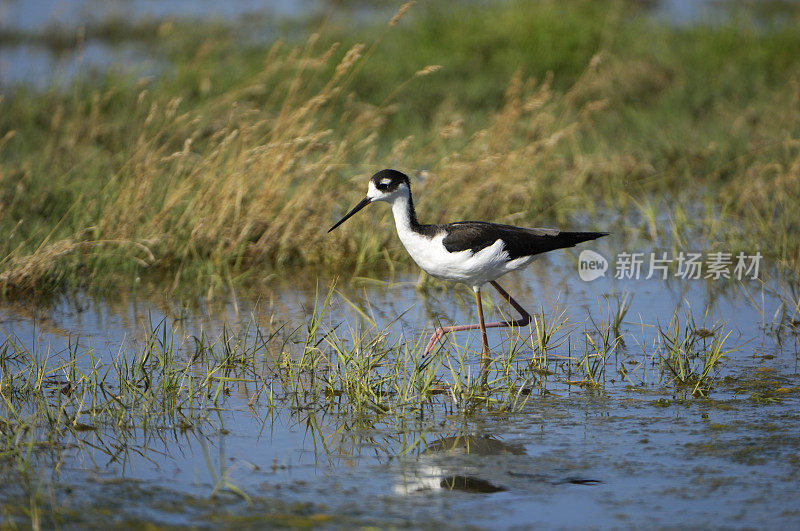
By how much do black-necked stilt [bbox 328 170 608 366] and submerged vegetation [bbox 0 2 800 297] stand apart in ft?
3.84

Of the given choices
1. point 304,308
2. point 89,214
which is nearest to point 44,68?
point 89,214

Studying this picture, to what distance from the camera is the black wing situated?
20.6 ft

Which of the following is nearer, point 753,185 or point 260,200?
point 260,200

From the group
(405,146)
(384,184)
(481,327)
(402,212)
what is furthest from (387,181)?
(405,146)

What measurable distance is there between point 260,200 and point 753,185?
3.98 metres

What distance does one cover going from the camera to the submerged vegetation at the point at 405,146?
784cm

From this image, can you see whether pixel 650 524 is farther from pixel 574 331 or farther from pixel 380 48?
pixel 380 48

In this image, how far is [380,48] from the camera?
14.0 meters

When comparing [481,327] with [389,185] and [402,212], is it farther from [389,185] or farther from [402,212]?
[389,185]

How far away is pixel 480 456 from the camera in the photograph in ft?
15.2

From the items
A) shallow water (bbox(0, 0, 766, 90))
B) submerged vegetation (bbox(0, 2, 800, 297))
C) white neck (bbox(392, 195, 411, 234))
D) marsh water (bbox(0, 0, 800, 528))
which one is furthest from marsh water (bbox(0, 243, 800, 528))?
shallow water (bbox(0, 0, 766, 90))

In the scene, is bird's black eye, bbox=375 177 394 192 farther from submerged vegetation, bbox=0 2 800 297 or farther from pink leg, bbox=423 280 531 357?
submerged vegetation, bbox=0 2 800 297

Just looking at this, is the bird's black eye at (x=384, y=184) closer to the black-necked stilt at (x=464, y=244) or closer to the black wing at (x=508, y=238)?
the black-necked stilt at (x=464, y=244)

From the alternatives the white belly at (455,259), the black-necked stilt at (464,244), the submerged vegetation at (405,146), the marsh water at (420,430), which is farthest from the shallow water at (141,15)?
the white belly at (455,259)
